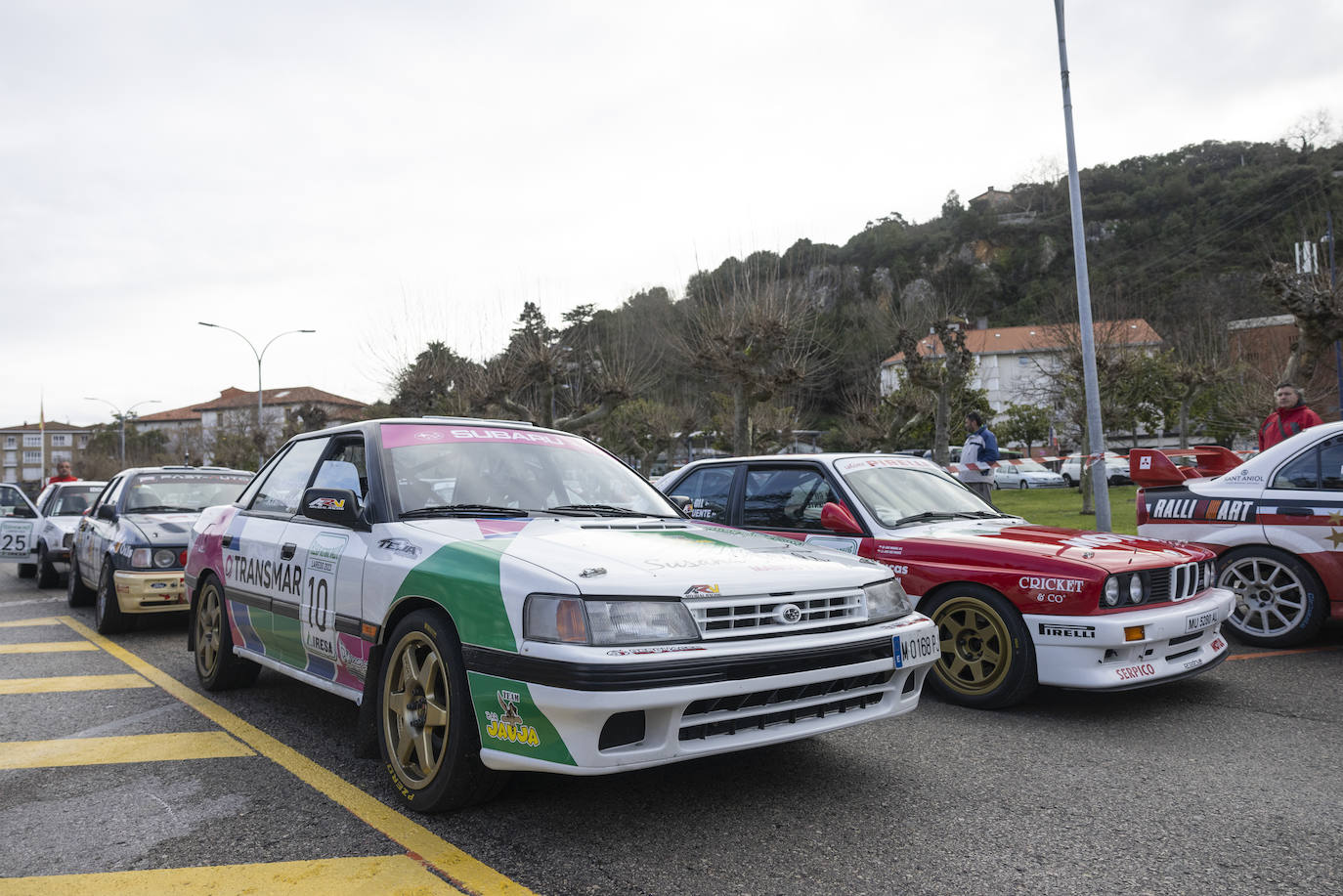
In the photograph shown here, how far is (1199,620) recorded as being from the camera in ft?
16.5

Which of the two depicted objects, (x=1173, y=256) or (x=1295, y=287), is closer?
(x=1295, y=287)

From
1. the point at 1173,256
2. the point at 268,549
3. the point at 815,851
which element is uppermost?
the point at 1173,256

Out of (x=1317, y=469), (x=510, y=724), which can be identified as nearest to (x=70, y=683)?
(x=510, y=724)

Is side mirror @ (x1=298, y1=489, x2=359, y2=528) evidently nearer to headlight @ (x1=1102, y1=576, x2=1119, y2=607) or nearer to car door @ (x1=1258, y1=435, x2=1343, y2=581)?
headlight @ (x1=1102, y1=576, x2=1119, y2=607)

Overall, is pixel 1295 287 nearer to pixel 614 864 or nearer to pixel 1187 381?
pixel 614 864

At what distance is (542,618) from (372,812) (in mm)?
1176

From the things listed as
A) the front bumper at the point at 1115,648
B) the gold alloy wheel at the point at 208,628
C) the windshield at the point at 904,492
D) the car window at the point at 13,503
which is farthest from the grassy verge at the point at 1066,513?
the car window at the point at 13,503

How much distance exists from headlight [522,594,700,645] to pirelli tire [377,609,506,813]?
0.42 m

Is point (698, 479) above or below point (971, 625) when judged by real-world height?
above

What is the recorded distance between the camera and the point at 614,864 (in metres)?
2.92

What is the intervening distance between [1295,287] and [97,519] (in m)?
15.7

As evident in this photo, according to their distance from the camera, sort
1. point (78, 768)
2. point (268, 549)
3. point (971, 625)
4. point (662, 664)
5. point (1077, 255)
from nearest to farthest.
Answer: point (662, 664)
point (78, 768)
point (268, 549)
point (971, 625)
point (1077, 255)

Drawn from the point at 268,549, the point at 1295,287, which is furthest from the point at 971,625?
the point at 1295,287

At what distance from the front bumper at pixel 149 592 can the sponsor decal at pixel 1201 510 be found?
7.89 metres
